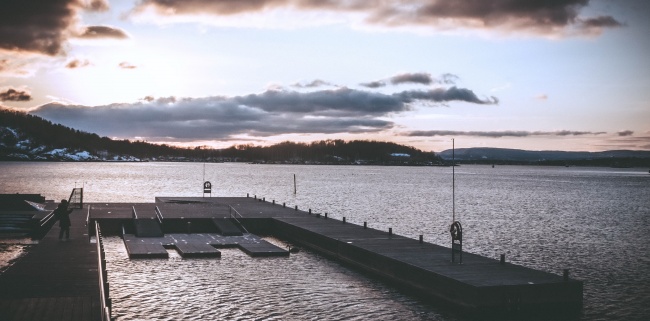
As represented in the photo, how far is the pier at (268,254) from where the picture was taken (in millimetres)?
18938

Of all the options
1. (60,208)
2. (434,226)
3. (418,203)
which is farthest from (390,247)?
(418,203)

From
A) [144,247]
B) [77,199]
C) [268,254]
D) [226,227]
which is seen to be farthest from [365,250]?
[77,199]

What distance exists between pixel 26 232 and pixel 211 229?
37.6 feet

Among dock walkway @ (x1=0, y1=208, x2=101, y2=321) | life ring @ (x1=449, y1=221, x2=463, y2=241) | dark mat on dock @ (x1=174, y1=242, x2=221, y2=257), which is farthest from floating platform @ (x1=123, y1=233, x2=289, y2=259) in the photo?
life ring @ (x1=449, y1=221, x2=463, y2=241)

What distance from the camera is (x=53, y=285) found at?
61.2 ft

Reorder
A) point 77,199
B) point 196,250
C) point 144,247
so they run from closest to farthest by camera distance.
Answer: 1. point 196,250
2. point 144,247
3. point 77,199

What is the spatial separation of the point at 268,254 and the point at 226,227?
24.2 ft

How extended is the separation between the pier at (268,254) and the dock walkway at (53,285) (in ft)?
0.09

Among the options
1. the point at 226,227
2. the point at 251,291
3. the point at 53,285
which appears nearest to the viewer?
the point at 53,285

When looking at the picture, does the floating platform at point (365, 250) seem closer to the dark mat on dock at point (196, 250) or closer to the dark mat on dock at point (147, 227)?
the dark mat on dock at point (196, 250)

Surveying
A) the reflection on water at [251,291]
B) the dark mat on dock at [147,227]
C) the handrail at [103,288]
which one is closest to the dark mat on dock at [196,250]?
the reflection on water at [251,291]

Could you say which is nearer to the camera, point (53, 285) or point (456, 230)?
point (53, 285)

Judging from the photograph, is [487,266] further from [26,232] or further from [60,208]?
[26,232]

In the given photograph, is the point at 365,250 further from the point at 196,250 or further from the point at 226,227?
the point at 226,227
